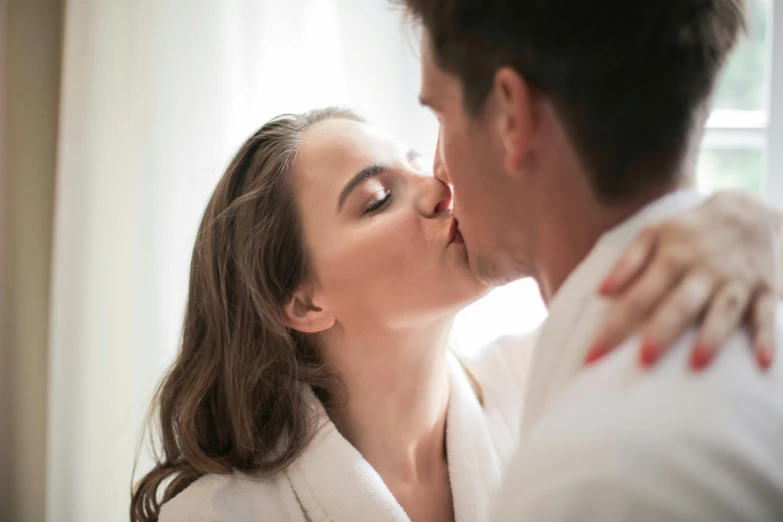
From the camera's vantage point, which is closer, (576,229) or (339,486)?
(576,229)

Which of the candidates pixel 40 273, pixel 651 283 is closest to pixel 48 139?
pixel 40 273

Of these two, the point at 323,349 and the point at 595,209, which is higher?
the point at 595,209

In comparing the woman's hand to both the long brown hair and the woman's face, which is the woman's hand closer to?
the woman's face

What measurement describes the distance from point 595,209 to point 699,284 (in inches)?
6.1

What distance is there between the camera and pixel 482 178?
89 cm

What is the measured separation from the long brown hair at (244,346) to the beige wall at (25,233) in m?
0.63

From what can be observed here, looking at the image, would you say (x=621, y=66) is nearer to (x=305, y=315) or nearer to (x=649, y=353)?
(x=649, y=353)

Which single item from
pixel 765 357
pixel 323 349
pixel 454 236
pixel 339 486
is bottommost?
pixel 339 486

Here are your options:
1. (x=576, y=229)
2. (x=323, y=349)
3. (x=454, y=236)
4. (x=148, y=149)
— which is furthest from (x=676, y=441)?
(x=148, y=149)

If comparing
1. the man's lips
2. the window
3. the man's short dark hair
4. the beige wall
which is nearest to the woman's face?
the man's lips

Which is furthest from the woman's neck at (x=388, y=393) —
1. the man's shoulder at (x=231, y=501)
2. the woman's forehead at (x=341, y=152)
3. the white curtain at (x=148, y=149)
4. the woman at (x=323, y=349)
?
the white curtain at (x=148, y=149)

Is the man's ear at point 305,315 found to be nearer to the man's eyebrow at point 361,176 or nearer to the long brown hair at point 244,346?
the long brown hair at point 244,346

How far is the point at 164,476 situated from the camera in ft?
4.25

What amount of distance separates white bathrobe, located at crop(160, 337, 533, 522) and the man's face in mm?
481
